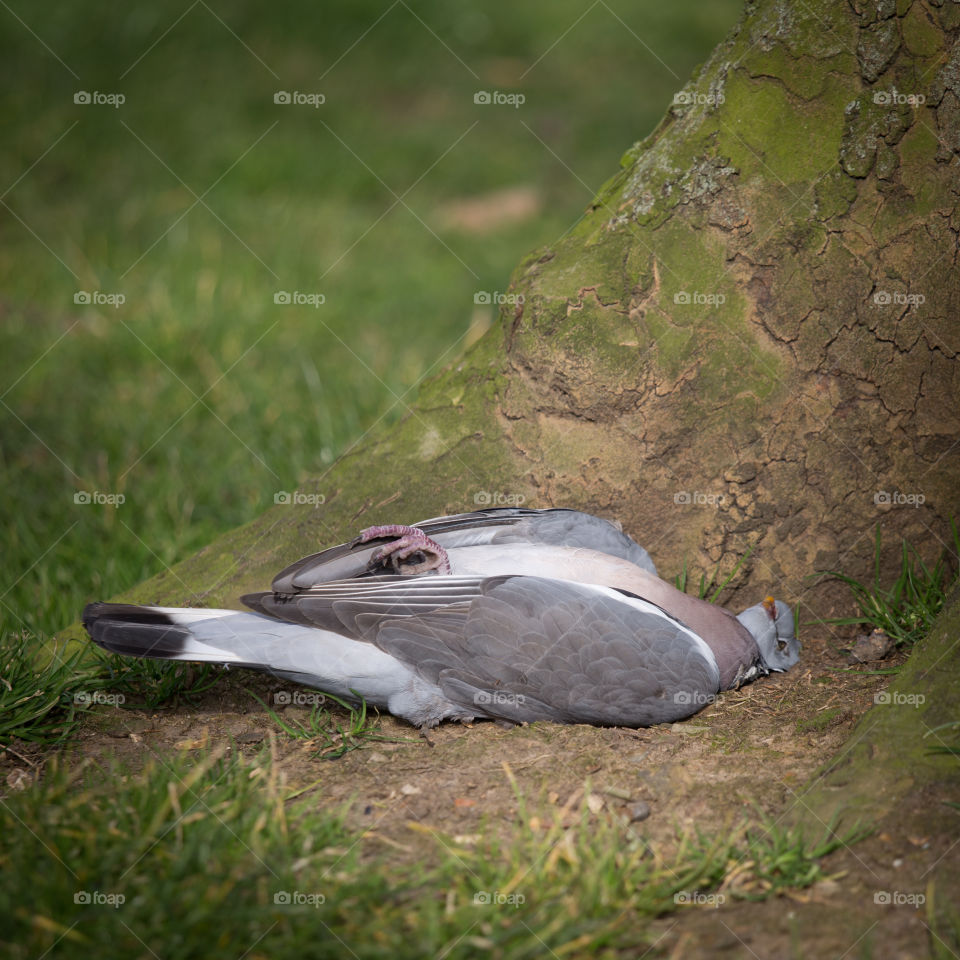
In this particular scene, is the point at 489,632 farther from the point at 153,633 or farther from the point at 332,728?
the point at 153,633

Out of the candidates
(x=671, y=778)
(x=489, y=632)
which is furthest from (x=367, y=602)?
(x=671, y=778)

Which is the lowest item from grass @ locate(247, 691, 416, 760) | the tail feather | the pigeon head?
grass @ locate(247, 691, 416, 760)

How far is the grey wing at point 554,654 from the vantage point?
2779mm

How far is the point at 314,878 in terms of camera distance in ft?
7.36

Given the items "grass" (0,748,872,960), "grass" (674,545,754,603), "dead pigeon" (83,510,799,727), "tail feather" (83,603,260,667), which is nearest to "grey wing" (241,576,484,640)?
"dead pigeon" (83,510,799,727)

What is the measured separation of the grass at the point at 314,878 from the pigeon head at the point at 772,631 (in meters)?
0.84

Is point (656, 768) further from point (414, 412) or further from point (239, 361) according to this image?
point (239, 361)

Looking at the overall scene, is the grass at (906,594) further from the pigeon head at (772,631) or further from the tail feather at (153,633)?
the tail feather at (153,633)

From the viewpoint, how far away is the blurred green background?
5031 millimetres

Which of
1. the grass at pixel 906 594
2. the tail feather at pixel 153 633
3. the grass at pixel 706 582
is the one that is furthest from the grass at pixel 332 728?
the grass at pixel 906 594

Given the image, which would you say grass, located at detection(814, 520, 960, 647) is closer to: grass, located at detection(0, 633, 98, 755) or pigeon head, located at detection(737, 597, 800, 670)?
pigeon head, located at detection(737, 597, 800, 670)

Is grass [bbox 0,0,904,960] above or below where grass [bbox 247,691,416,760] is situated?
above

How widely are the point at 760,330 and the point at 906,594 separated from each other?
1090 millimetres

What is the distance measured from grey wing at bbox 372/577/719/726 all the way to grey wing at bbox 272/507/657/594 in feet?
0.84
